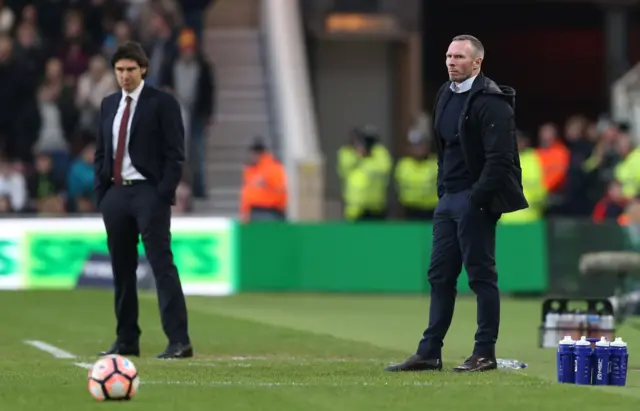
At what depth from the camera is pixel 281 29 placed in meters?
29.6

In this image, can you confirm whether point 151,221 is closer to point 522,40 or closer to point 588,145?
point 588,145

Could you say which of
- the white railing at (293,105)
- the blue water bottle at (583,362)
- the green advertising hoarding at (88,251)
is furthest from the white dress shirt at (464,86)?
the white railing at (293,105)

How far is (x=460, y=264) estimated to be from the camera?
12820mm

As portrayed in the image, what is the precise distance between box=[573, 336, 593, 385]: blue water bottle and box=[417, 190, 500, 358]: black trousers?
0.80 meters

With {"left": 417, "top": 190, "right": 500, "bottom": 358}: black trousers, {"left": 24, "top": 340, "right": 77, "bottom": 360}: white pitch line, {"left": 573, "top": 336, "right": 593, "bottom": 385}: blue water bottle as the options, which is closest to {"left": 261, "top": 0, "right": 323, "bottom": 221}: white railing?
{"left": 24, "top": 340, "right": 77, "bottom": 360}: white pitch line

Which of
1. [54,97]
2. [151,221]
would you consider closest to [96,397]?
[151,221]

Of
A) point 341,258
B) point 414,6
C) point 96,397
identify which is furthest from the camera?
point 414,6

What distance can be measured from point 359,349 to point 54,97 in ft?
39.2

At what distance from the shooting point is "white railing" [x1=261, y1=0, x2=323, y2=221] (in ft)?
87.5

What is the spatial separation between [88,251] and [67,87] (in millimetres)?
2927

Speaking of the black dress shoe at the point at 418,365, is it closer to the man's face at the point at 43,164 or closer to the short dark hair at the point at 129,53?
the short dark hair at the point at 129,53

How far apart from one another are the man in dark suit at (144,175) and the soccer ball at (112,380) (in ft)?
10.6

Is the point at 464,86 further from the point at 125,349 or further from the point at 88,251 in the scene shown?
the point at 88,251

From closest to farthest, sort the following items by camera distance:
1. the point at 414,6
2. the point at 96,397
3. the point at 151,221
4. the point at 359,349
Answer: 1. the point at 96,397
2. the point at 151,221
3. the point at 359,349
4. the point at 414,6
